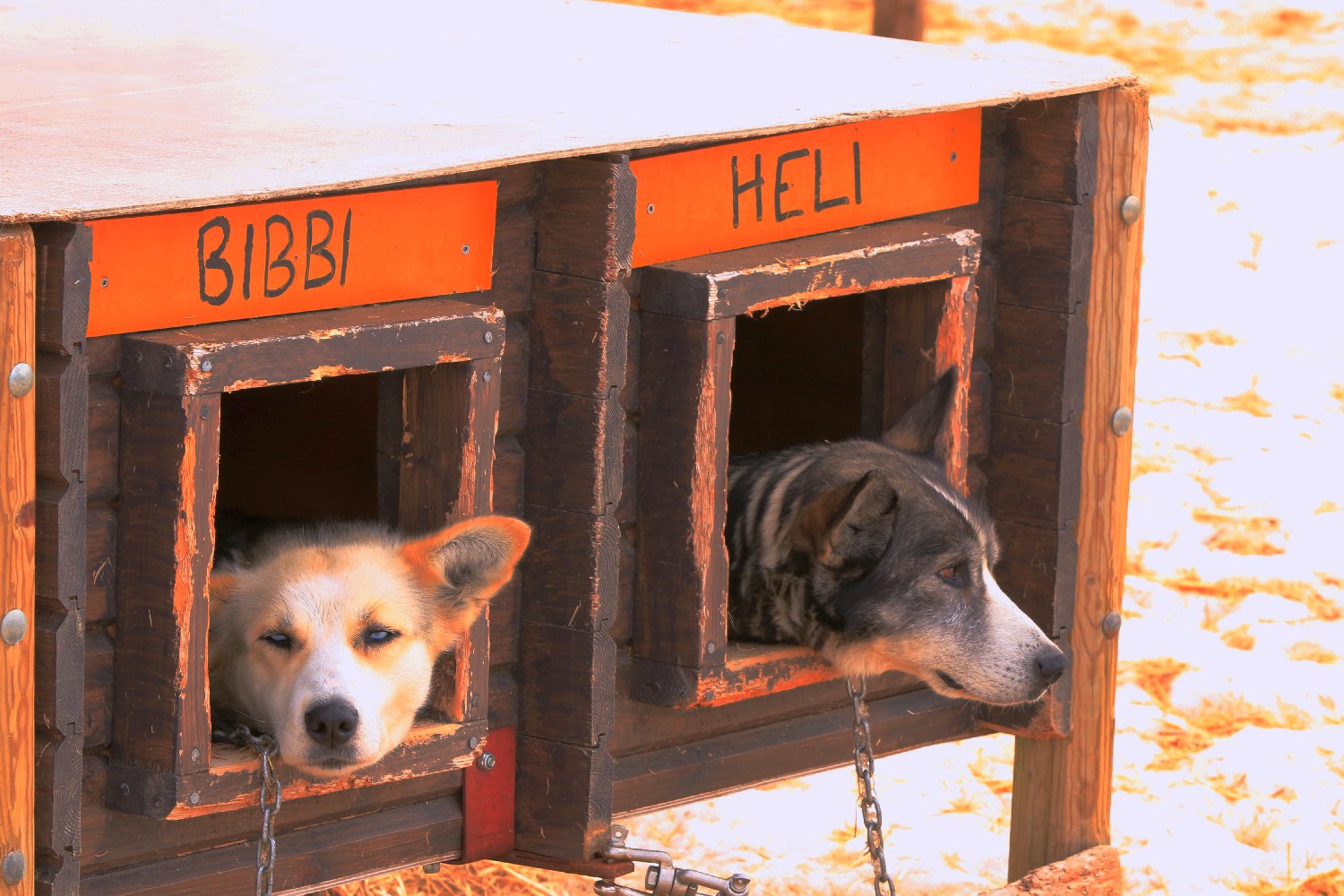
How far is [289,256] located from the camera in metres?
3.72

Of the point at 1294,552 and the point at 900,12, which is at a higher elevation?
the point at 900,12

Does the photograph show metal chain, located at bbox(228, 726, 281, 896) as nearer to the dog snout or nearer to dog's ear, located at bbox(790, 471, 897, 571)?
dog's ear, located at bbox(790, 471, 897, 571)

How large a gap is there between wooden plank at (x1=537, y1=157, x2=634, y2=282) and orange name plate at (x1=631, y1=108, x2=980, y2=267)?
0.46 ft

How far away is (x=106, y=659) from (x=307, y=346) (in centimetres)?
65

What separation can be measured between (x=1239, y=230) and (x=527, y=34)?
629 cm

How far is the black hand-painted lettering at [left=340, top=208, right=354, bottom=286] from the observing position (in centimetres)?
379

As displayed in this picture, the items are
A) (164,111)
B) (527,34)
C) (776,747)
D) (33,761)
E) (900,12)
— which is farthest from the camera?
(900,12)

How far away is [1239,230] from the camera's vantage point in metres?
10.8

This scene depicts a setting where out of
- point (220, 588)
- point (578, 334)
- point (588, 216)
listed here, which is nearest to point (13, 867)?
point (220, 588)

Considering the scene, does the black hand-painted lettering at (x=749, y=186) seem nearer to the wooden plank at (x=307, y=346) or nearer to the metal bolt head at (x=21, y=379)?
the wooden plank at (x=307, y=346)

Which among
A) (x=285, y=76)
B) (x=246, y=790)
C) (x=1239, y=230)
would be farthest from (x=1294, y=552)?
(x=246, y=790)

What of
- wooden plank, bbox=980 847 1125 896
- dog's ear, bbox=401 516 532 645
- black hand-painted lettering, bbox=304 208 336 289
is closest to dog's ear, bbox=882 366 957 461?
dog's ear, bbox=401 516 532 645

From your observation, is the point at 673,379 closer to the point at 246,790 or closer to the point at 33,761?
the point at 246,790

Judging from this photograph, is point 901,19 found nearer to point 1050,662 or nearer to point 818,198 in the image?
point 818,198
